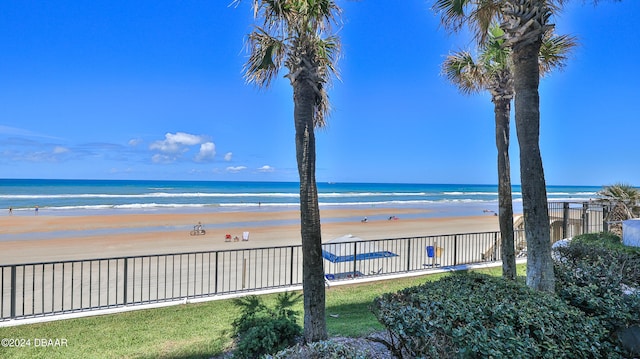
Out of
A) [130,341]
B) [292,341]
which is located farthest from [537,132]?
[130,341]

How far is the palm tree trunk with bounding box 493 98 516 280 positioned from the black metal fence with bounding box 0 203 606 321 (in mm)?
2785

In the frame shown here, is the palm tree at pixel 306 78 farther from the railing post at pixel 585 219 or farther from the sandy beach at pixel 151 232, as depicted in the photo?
the railing post at pixel 585 219

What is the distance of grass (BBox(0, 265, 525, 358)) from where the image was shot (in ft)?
16.1

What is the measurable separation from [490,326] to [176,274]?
32.1 ft

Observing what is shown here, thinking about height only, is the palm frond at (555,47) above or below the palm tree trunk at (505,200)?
above

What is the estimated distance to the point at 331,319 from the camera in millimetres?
6215

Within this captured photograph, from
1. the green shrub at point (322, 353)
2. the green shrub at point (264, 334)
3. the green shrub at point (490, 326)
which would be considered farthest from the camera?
the green shrub at point (264, 334)

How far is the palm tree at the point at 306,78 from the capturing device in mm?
4449

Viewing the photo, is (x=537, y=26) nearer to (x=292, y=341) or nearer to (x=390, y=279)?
(x=292, y=341)

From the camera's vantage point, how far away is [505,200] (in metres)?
7.40

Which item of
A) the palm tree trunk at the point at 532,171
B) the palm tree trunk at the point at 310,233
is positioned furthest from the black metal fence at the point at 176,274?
the palm tree trunk at the point at 532,171

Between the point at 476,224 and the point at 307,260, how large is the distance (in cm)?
2534

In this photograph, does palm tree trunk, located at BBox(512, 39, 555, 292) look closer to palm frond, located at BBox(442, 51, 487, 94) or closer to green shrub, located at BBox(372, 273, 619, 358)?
green shrub, located at BBox(372, 273, 619, 358)

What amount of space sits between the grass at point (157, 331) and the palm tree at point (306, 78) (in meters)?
Answer: 0.81
